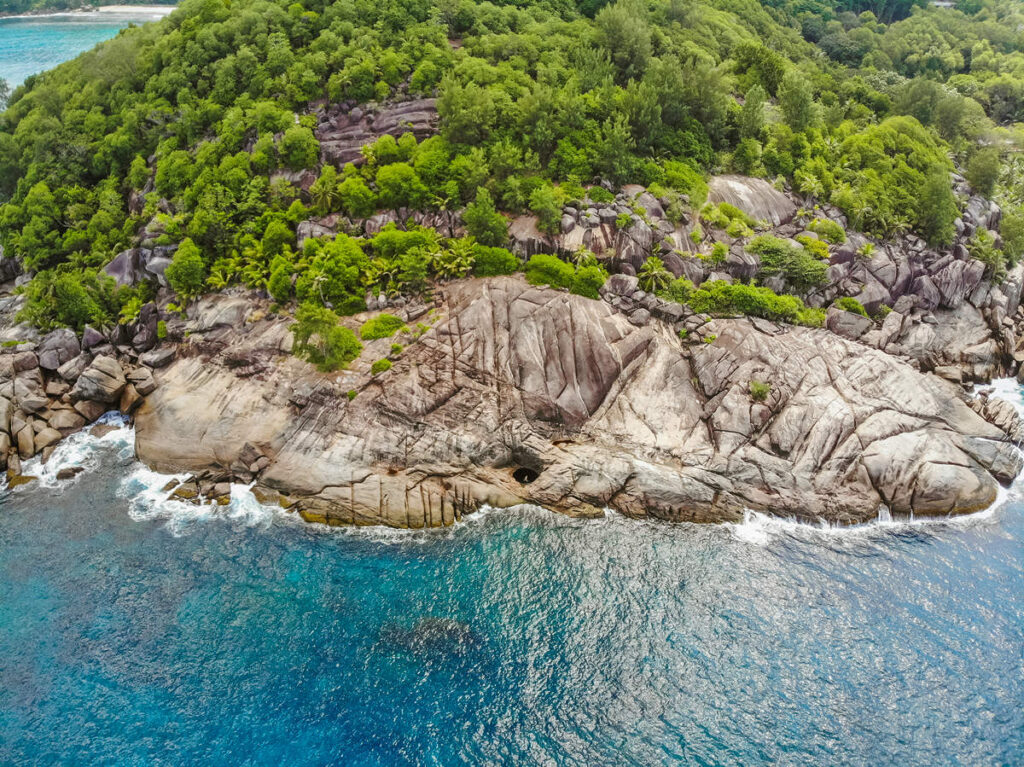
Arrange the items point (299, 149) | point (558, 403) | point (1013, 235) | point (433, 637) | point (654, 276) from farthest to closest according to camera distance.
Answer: point (1013, 235) → point (299, 149) → point (654, 276) → point (558, 403) → point (433, 637)

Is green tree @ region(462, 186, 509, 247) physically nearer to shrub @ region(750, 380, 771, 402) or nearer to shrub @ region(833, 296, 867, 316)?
shrub @ region(750, 380, 771, 402)

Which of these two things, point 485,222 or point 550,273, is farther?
point 485,222

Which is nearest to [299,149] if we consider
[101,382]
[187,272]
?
[187,272]

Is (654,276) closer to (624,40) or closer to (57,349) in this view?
(624,40)

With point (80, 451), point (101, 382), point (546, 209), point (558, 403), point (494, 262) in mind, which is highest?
point (546, 209)

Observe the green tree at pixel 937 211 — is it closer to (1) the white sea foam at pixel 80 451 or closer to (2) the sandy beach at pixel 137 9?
(1) the white sea foam at pixel 80 451

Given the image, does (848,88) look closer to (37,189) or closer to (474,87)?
(474,87)

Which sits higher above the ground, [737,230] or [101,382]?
[737,230]
